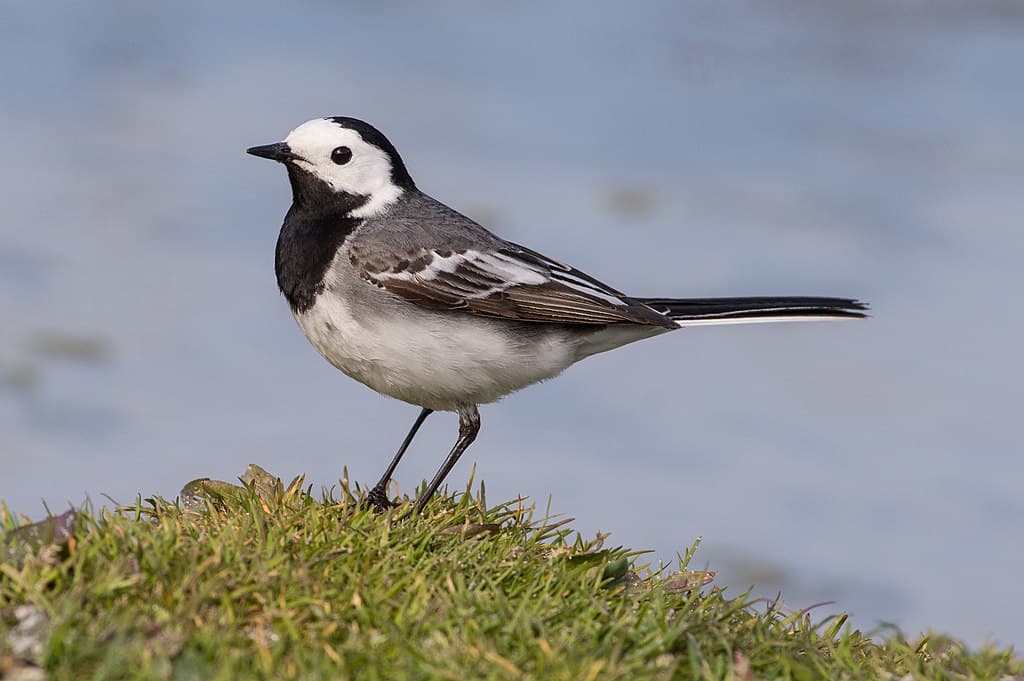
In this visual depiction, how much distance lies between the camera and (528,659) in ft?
16.8

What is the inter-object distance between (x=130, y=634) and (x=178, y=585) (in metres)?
0.42

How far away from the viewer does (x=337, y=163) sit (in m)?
8.11

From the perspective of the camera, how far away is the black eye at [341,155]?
26.6ft

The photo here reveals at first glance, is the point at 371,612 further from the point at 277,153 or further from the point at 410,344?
the point at 277,153

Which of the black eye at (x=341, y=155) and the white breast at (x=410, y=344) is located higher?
the black eye at (x=341, y=155)

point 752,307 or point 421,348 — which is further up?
point 752,307

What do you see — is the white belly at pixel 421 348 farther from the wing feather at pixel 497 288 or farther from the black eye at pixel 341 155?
the black eye at pixel 341 155

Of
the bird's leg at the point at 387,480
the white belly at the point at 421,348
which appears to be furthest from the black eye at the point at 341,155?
the bird's leg at the point at 387,480

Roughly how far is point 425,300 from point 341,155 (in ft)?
4.41

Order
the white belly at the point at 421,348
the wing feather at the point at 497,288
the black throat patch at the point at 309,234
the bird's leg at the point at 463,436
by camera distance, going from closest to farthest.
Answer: the white belly at the point at 421,348, the wing feather at the point at 497,288, the black throat patch at the point at 309,234, the bird's leg at the point at 463,436

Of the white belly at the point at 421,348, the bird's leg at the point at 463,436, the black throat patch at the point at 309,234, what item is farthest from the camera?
the bird's leg at the point at 463,436

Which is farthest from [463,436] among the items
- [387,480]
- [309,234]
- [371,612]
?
[371,612]

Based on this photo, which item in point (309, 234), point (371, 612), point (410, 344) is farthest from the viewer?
point (309, 234)

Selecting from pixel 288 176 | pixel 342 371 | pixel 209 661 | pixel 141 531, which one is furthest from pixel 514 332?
pixel 209 661
